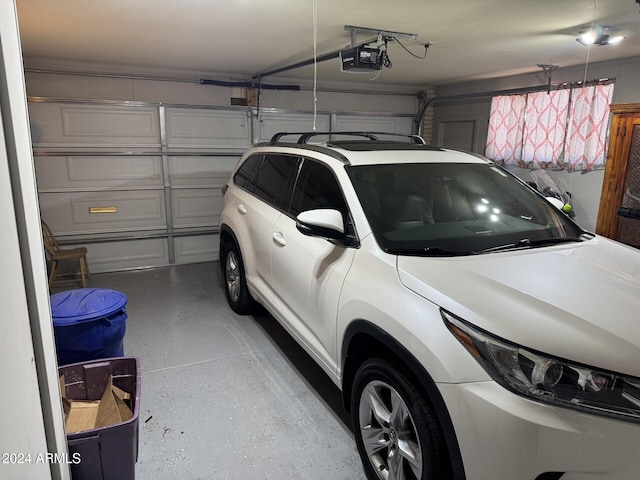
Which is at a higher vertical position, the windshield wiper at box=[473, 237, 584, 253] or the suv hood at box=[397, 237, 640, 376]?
the windshield wiper at box=[473, 237, 584, 253]

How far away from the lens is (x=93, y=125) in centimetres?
554

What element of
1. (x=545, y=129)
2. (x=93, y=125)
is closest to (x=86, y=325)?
(x=93, y=125)

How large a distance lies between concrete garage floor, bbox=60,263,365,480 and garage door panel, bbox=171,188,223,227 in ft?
6.67

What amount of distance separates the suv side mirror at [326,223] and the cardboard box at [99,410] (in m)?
1.24

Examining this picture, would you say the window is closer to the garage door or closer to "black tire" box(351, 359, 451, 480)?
the garage door

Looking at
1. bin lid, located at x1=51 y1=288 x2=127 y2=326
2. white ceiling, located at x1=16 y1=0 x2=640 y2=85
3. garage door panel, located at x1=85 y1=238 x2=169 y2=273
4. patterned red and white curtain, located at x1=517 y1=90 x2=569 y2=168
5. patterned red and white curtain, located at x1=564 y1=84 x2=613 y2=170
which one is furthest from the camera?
garage door panel, located at x1=85 y1=238 x2=169 y2=273

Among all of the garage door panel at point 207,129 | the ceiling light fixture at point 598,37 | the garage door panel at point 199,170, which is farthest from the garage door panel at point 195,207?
the ceiling light fixture at point 598,37

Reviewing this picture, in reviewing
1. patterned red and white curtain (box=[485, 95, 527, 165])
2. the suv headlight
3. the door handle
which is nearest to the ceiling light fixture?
patterned red and white curtain (box=[485, 95, 527, 165])

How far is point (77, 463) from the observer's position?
1718 mm

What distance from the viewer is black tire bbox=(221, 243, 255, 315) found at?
13.0ft

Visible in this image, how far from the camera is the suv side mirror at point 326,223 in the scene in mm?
2221

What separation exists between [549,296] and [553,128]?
4783 millimetres

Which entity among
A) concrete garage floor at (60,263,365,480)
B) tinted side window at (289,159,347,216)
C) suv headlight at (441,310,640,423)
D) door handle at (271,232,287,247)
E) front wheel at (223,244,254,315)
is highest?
tinted side window at (289,159,347,216)

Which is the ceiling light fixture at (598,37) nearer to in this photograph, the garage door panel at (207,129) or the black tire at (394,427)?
the black tire at (394,427)
